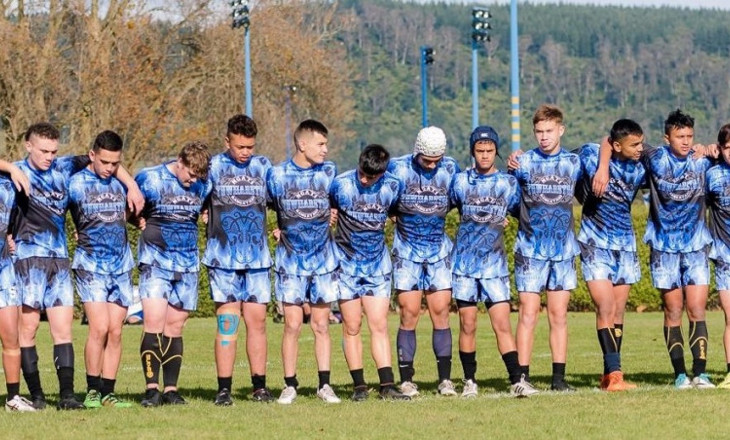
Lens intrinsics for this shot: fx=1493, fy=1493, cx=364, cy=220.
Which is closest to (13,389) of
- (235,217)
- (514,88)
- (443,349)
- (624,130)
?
(235,217)

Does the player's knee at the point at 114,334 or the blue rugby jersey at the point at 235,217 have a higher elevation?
the blue rugby jersey at the point at 235,217

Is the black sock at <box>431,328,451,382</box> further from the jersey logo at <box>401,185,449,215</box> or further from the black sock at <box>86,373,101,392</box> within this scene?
the black sock at <box>86,373,101,392</box>

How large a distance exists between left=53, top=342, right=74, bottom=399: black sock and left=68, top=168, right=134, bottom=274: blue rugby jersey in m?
0.70

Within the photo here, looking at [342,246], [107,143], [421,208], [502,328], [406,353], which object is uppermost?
[107,143]

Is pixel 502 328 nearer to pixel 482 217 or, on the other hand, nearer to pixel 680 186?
pixel 482 217

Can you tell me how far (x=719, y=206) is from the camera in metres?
13.3

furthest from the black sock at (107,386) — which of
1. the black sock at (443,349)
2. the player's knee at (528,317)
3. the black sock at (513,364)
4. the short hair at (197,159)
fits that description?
the player's knee at (528,317)

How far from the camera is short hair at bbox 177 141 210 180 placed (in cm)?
1227

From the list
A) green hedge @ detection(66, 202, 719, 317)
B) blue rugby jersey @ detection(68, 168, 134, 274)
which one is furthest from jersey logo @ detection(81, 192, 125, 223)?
green hedge @ detection(66, 202, 719, 317)

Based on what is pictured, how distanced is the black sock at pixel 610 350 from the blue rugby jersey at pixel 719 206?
116 cm

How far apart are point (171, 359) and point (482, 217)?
2.95 m

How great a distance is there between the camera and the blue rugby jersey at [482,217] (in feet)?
42.6

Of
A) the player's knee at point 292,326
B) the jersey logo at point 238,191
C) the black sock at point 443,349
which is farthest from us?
the black sock at point 443,349

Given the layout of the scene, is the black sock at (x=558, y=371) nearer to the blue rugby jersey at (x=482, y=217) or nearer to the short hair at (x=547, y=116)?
the blue rugby jersey at (x=482, y=217)
